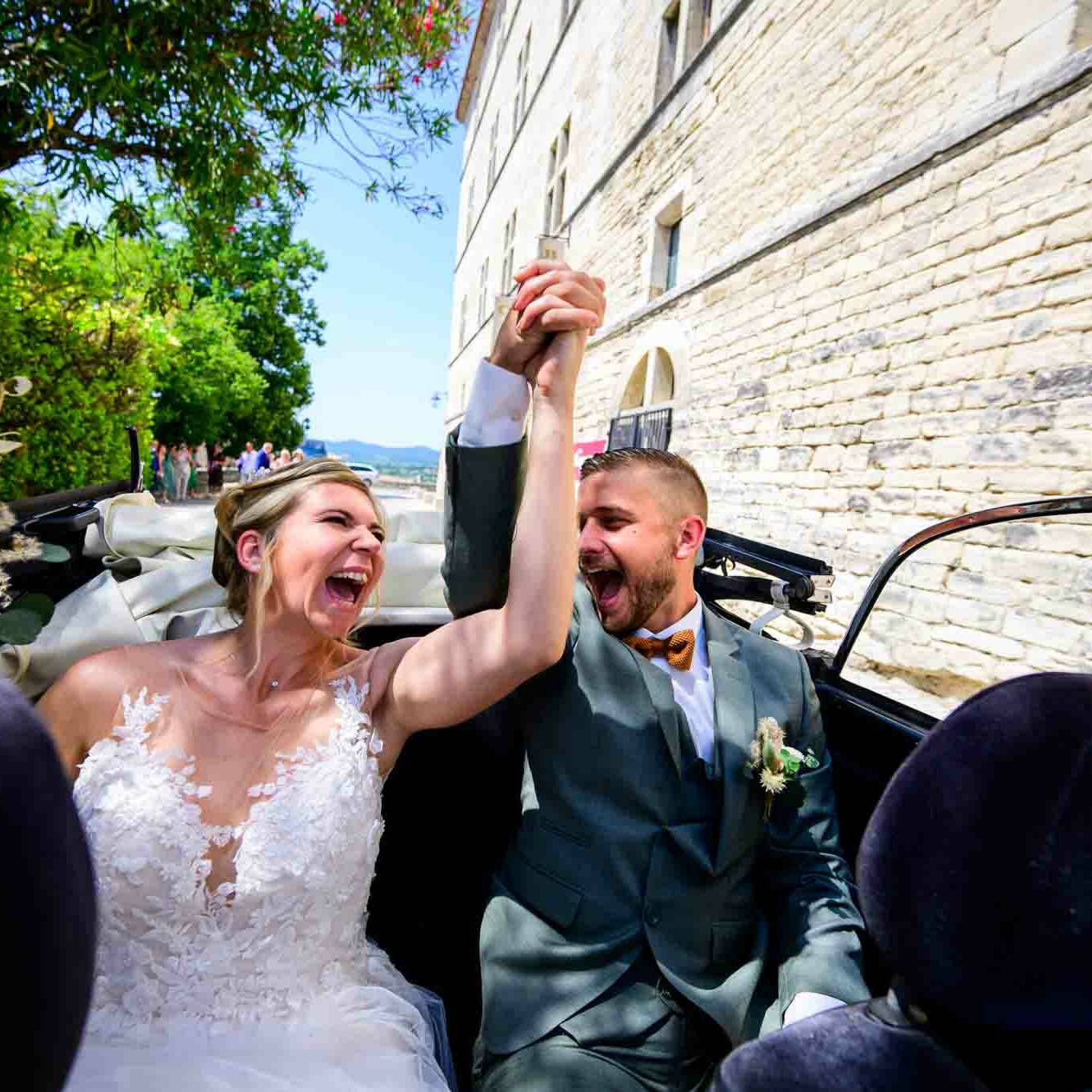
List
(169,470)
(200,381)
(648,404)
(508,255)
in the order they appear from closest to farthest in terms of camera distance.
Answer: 1. (648,404)
2. (200,381)
3. (169,470)
4. (508,255)

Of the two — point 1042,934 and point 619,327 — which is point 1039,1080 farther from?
point 619,327

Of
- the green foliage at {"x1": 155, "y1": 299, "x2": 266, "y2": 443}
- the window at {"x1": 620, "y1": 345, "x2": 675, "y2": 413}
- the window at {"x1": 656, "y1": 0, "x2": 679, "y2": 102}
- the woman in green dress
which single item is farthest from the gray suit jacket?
the woman in green dress

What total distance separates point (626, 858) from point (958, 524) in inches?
50.5

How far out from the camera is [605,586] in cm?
192

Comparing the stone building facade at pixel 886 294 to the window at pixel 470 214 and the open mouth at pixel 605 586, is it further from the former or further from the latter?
the window at pixel 470 214

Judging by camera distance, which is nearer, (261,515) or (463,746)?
(261,515)

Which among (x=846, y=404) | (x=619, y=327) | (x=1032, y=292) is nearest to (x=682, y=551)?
(x=1032, y=292)

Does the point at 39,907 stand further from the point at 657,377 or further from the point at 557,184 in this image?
the point at 557,184

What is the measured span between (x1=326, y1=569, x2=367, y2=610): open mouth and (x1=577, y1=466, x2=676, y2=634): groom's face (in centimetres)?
58

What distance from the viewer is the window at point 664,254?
10.8 metres

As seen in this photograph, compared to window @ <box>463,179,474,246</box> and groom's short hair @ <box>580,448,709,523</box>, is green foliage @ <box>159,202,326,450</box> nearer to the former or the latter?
window @ <box>463,179,474,246</box>

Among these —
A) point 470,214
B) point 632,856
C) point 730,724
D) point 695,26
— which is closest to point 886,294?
point 730,724

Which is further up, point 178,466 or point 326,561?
point 326,561

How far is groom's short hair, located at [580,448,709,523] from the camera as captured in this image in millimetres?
1946
